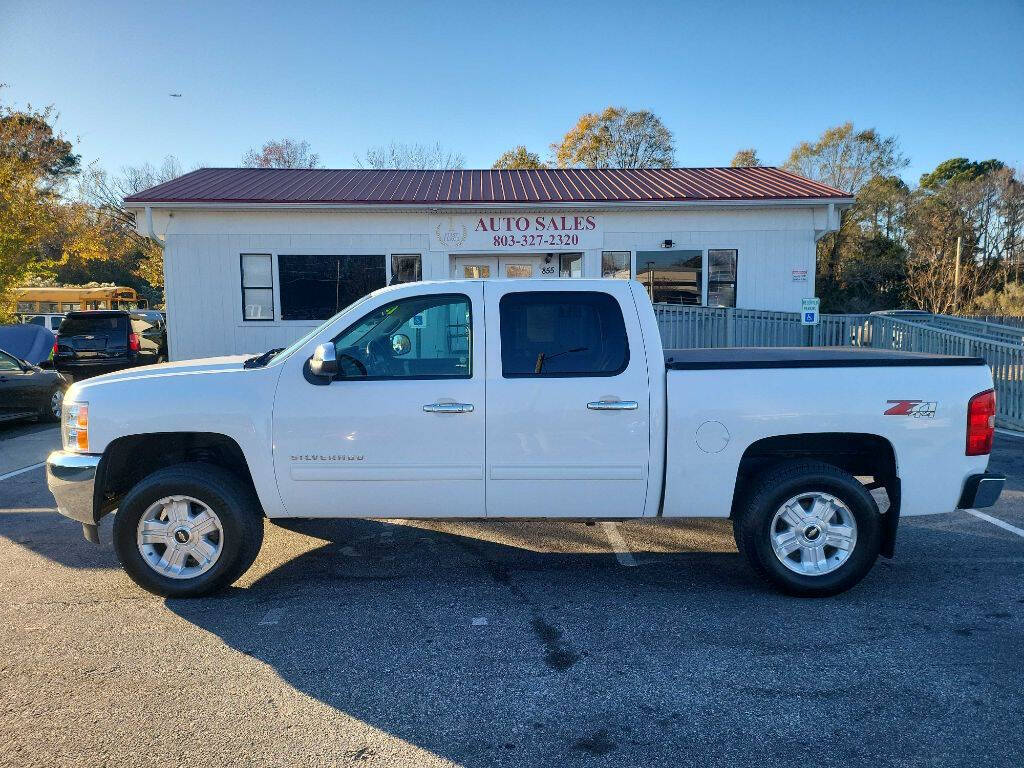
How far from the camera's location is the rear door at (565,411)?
4.20 meters

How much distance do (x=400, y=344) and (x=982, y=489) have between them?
3590 mm

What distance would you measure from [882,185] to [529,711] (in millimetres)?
40573

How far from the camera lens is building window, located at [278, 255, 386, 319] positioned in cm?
1410

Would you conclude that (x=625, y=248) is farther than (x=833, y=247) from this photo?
No

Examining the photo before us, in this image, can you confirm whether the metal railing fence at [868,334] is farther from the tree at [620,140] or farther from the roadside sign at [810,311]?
the tree at [620,140]

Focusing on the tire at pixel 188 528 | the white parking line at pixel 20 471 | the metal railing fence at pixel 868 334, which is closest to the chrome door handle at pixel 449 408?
the tire at pixel 188 528

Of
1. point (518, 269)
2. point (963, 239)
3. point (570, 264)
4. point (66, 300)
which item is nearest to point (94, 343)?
point (518, 269)

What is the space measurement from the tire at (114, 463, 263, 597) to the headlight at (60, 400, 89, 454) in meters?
0.40

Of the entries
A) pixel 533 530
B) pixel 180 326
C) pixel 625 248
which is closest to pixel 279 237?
pixel 180 326

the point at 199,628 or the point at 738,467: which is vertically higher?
the point at 738,467

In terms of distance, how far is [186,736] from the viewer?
9.68 feet

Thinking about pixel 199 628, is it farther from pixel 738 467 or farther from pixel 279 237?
pixel 279 237

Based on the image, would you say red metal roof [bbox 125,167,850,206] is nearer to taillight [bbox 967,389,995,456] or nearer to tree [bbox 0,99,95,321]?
tree [bbox 0,99,95,321]

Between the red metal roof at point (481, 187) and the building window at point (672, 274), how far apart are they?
45.5 inches
